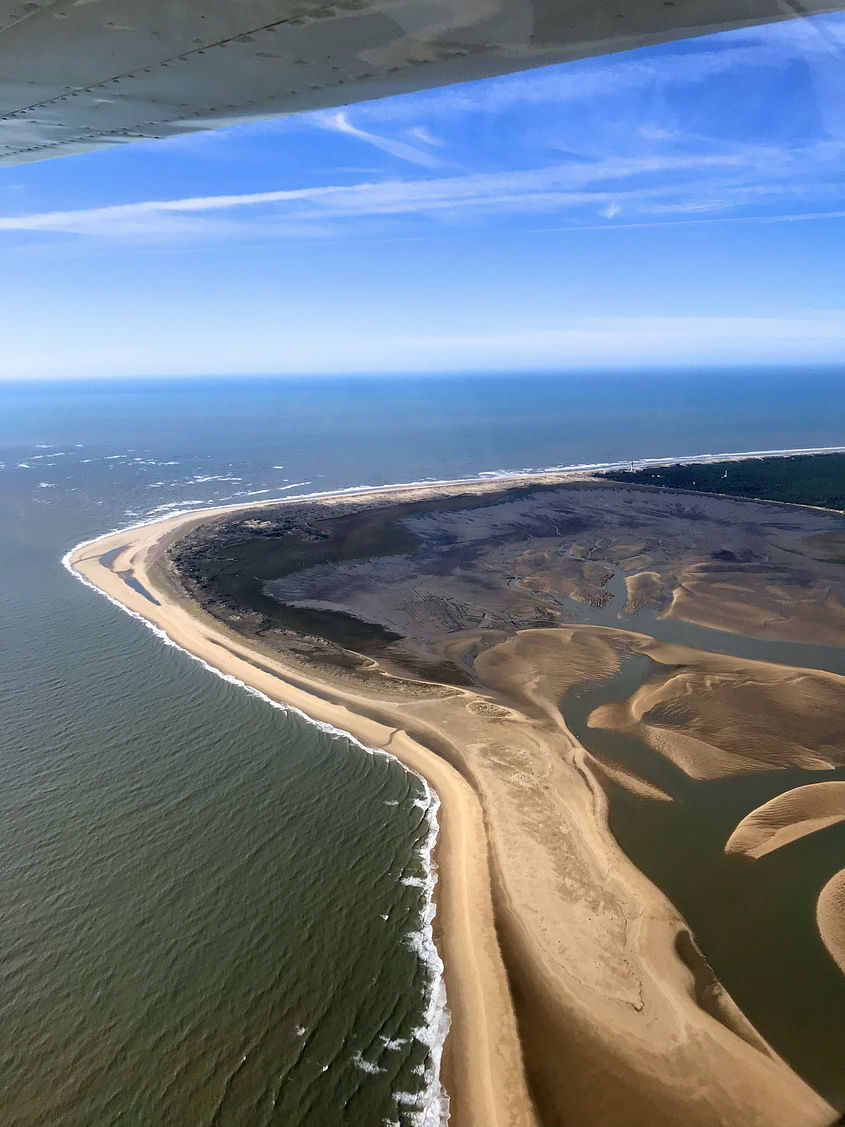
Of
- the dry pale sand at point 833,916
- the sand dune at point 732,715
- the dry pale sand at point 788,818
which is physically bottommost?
the dry pale sand at point 833,916

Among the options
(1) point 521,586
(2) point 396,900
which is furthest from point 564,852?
(1) point 521,586

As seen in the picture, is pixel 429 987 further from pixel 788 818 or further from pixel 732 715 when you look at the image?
pixel 732 715

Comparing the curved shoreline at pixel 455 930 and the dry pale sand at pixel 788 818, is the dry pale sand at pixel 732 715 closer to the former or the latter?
the dry pale sand at pixel 788 818

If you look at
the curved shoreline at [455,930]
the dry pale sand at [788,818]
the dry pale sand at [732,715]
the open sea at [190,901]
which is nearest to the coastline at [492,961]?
the curved shoreline at [455,930]

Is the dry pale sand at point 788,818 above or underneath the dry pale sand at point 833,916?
above

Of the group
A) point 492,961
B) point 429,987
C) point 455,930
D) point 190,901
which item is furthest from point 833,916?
point 190,901

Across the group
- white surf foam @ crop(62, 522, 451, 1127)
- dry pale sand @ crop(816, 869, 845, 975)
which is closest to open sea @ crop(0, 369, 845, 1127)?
white surf foam @ crop(62, 522, 451, 1127)
